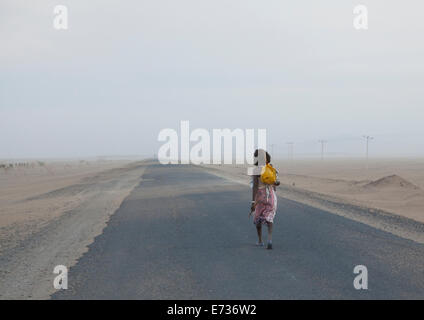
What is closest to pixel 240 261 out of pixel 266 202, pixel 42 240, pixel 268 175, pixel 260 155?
pixel 266 202

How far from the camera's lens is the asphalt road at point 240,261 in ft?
20.7

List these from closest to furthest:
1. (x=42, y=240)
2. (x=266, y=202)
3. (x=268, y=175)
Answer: (x=268, y=175) → (x=266, y=202) → (x=42, y=240)

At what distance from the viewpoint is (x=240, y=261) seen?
8055 mm

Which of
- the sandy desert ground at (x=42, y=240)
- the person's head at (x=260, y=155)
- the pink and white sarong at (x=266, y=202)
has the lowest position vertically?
the sandy desert ground at (x=42, y=240)

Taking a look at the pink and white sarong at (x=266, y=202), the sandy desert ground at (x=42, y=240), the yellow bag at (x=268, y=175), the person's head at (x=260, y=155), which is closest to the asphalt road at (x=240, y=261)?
the sandy desert ground at (x=42, y=240)

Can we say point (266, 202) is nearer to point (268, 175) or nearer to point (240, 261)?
point (268, 175)

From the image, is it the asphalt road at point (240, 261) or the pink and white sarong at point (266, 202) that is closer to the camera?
the asphalt road at point (240, 261)

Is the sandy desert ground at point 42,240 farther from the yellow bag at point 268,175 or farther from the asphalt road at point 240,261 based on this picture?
the yellow bag at point 268,175

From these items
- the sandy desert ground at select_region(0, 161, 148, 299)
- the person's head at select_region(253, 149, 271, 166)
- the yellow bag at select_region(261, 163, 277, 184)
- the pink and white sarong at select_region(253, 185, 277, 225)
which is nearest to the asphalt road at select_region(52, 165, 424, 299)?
the sandy desert ground at select_region(0, 161, 148, 299)

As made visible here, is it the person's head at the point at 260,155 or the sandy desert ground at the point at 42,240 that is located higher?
the person's head at the point at 260,155

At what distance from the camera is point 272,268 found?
24.7 feet
